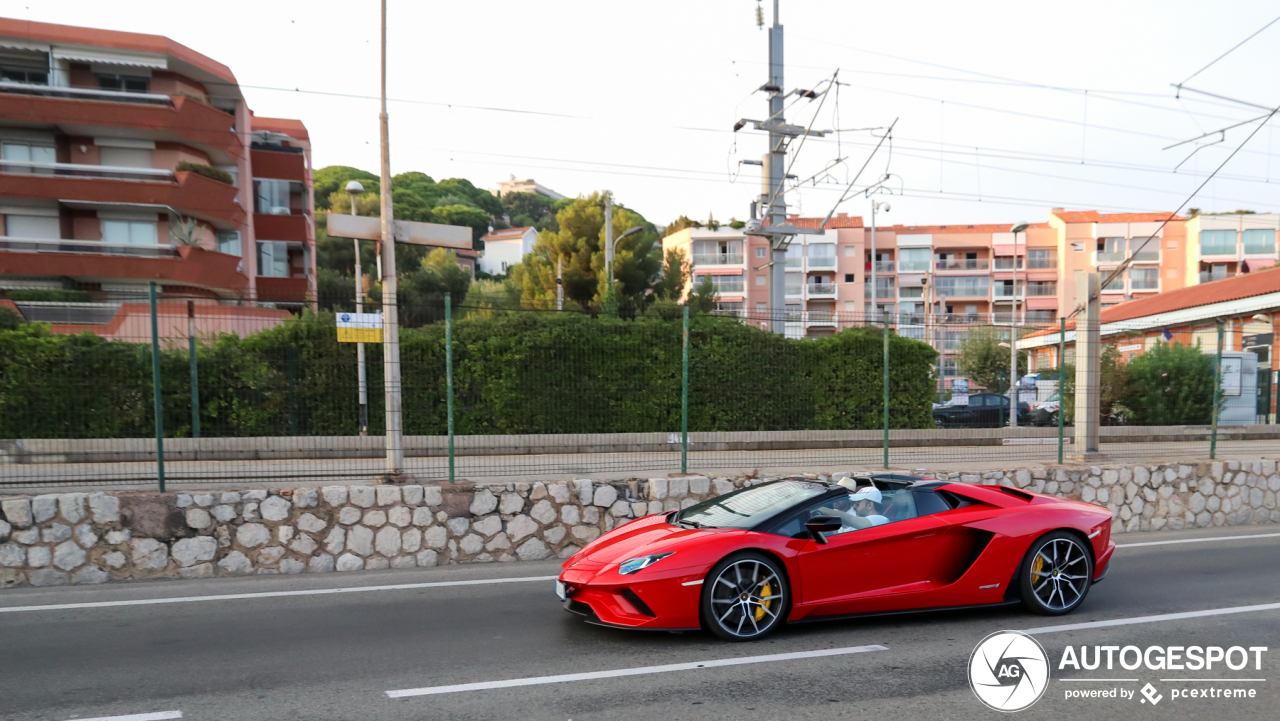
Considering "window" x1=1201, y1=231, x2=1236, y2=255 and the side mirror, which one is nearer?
the side mirror

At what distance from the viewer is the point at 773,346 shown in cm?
1327

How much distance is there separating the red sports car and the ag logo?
22.0 inches

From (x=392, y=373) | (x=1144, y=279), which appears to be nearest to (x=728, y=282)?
(x=1144, y=279)

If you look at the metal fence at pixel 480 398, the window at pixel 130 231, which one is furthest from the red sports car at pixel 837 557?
the window at pixel 130 231

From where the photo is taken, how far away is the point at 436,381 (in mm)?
10633

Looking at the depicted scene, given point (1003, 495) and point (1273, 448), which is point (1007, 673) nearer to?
point (1003, 495)

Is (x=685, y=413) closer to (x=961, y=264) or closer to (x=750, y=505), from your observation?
(x=750, y=505)

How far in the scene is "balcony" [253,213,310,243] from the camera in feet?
125

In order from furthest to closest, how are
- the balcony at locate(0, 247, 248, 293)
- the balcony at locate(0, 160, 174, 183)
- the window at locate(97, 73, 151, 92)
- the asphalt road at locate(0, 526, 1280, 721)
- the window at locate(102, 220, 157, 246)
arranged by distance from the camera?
the window at locate(97, 73, 151, 92) → the window at locate(102, 220, 157, 246) → the balcony at locate(0, 160, 174, 183) → the balcony at locate(0, 247, 248, 293) → the asphalt road at locate(0, 526, 1280, 721)

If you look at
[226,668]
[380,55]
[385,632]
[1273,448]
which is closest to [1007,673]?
[385,632]

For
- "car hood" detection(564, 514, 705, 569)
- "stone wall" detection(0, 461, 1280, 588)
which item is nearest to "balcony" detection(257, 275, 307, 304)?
"stone wall" detection(0, 461, 1280, 588)

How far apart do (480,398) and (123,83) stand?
98.1 ft

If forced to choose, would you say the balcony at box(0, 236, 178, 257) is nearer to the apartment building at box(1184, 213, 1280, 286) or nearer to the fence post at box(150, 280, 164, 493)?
the fence post at box(150, 280, 164, 493)

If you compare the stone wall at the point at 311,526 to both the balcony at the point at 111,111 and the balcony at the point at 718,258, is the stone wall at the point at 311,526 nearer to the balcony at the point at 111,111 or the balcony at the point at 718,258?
the balcony at the point at 111,111
